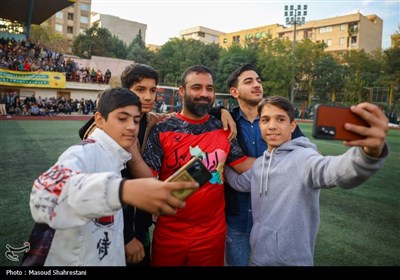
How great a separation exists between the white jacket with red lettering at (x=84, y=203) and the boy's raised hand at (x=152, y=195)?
52 millimetres

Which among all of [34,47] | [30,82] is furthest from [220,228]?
[34,47]

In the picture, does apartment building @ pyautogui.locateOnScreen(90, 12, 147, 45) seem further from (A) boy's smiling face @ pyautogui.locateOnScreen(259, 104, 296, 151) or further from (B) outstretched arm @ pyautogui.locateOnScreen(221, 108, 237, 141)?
(A) boy's smiling face @ pyautogui.locateOnScreen(259, 104, 296, 151)

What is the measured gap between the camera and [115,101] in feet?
6.14

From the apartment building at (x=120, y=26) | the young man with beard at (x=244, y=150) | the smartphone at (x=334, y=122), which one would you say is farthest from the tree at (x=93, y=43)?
the smartphone at (x=334, y=122)

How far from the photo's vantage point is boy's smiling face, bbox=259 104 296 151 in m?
2.24

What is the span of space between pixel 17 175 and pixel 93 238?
6.59 meters

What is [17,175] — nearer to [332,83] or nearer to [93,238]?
[93,238]

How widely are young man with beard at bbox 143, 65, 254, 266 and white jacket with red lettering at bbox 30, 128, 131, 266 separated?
2.27 ft

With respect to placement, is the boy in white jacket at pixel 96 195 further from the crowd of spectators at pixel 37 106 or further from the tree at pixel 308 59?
the tree at pixel 308 59

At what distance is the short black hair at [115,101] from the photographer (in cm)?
187

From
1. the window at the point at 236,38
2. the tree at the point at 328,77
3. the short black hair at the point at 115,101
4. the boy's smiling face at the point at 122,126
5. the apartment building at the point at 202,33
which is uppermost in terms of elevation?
the apartment building at the point at 202,33

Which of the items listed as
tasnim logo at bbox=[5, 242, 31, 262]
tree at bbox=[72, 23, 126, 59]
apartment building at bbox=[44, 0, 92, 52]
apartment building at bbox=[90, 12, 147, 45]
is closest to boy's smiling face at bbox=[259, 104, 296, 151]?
tasnim logo at bbox=[5, 242, 31, 262]

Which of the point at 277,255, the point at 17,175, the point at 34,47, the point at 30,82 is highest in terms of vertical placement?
the point at 34,47
